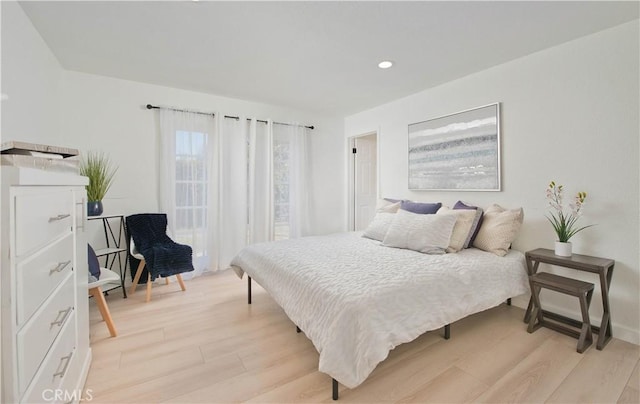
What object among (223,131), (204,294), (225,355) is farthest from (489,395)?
(223,131)

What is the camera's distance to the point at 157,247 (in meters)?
2.89

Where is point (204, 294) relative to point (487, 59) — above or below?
below

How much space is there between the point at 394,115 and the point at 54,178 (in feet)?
12.1

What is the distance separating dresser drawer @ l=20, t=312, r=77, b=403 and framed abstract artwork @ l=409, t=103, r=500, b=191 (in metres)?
3.37

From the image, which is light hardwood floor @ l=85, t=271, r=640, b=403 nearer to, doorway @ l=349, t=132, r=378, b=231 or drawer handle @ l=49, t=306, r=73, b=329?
drawer handle @ l=49, t=306, r=73, b=329

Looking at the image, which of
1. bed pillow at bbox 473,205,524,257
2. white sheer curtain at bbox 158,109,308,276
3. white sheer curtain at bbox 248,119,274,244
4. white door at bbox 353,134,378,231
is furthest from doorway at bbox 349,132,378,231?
bed pillow at bbox 473,205,524,257

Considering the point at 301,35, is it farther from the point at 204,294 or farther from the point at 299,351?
the point at 204,294

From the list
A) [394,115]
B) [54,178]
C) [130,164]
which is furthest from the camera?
[394,115]

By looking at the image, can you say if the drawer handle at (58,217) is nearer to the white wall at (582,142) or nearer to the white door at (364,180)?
the white wall at (582,142)

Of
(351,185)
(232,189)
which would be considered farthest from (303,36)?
(351,185)

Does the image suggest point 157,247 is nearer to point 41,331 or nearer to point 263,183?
point 263,183

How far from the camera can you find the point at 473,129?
9.73 feet

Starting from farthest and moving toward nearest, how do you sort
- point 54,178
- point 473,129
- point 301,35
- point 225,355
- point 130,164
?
1. point 130,164
2. point 473,129
3. point 301,35
4. point 225,355
5. point 54,178

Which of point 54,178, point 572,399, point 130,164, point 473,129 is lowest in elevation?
point 572,399
